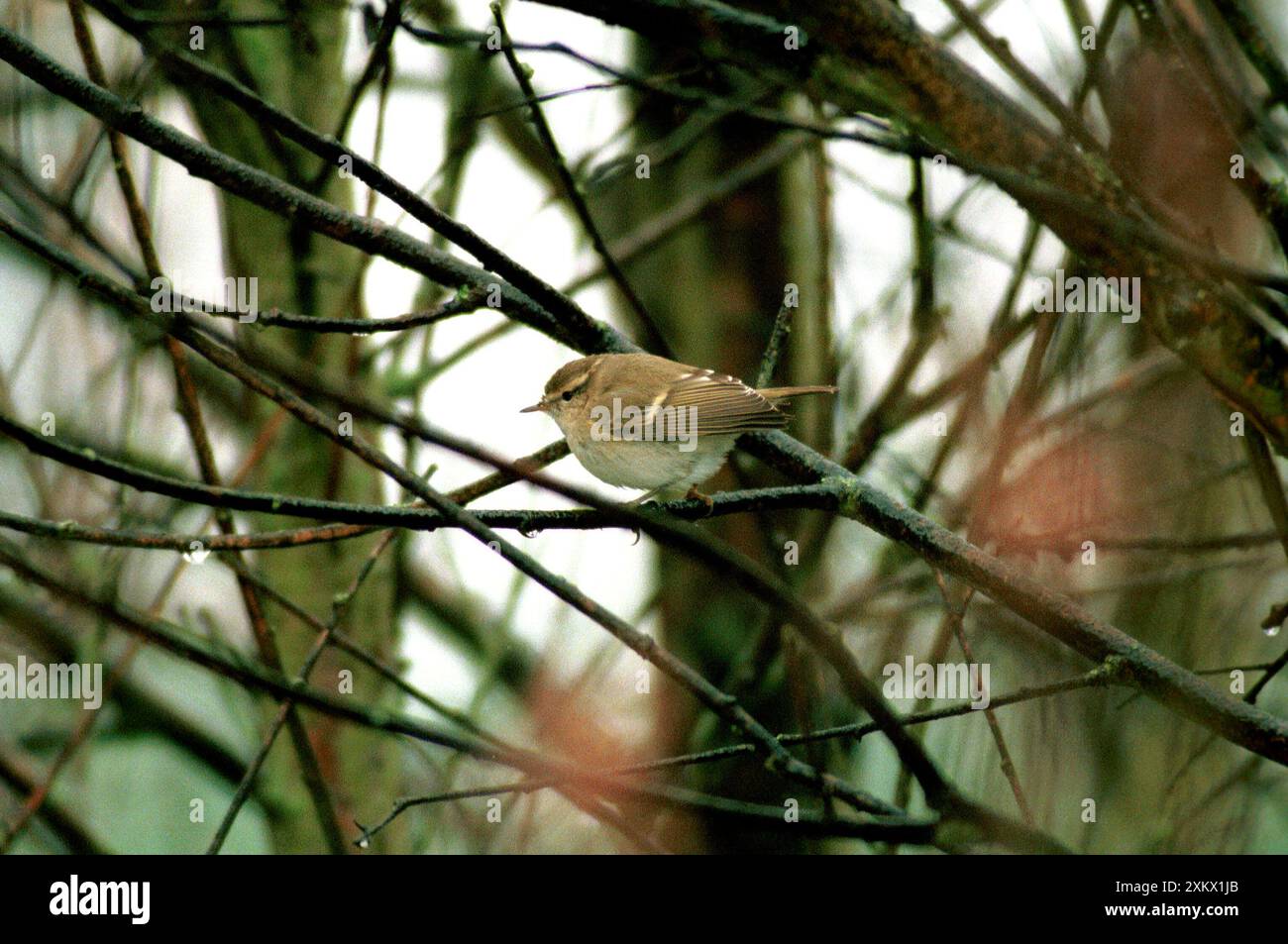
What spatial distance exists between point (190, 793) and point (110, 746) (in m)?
1.47

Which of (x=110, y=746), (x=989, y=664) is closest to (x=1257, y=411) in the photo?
(x=989, y=664)

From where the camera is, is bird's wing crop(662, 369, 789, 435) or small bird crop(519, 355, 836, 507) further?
small bird crop(519, 355, 836, 507)

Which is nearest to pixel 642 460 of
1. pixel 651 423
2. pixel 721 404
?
pixel 651 423

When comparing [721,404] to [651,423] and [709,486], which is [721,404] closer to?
[651,423]

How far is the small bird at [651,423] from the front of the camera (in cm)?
303

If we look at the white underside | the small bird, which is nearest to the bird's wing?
the small bird

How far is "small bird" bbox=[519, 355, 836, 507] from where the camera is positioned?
3.03 meters

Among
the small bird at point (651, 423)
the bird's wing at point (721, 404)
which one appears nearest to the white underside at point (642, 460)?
the small bird at point (651, 423)

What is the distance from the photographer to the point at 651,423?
312cm

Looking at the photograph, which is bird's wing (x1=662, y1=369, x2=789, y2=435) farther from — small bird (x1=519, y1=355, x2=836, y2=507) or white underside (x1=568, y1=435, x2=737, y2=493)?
white underside (x1=568, y1=435, x2=737, y2=493)

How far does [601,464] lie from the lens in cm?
313

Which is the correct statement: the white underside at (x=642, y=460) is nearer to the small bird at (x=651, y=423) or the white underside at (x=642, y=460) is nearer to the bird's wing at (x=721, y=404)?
the small bird at (x=651, y=423)

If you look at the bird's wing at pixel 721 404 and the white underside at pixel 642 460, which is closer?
the bird's wing at pixel 721 404
